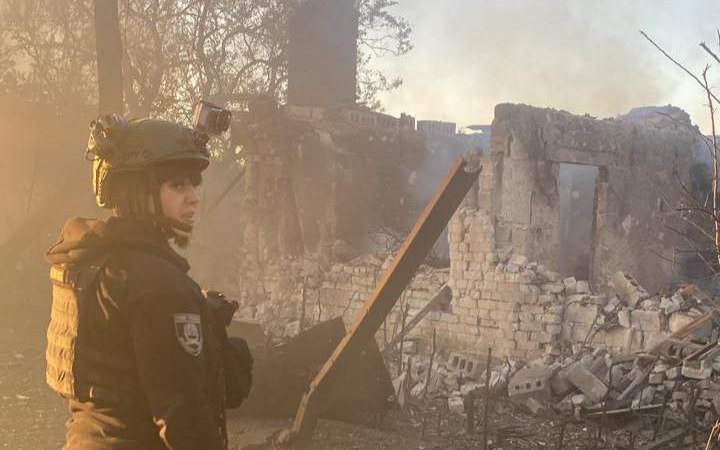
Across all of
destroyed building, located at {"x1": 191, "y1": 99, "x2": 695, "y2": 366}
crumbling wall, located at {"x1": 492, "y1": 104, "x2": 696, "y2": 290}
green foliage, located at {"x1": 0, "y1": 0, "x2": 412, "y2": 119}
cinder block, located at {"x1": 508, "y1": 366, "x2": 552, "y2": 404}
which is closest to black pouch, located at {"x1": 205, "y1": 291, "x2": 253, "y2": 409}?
cinder block, located at {"x1": 508, "y1": 366, "x2": 552, "y2": 404}

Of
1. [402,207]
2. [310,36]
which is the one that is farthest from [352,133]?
[310,36]

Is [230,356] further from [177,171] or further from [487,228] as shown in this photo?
[487,228]

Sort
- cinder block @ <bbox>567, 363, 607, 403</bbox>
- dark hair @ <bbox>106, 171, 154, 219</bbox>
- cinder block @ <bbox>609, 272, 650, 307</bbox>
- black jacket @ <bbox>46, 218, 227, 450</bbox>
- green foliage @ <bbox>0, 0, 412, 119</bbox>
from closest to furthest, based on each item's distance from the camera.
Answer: black jacket @ <bbox>46, 218, 227, 450</bbox> < dark hair @ <bbox>106, 171, 154, 219</bbox> < cinder block @ <bbox>567, 363, 607, 403</bbox> < cinder block @ <bbox>609, 272, 650, 307</bbox> < green foliage @ <bbox>0, 0, 412, 119</bbox>

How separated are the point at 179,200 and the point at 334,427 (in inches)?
182

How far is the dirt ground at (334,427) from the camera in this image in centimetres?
625

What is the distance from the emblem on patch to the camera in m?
1.83

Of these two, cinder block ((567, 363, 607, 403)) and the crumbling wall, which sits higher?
the crumbling wall

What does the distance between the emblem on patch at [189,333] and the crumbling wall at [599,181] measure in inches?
398

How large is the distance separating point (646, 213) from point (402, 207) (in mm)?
4969

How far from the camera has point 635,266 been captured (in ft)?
46.2

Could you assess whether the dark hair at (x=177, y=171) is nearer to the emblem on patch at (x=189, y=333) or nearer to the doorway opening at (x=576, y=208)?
the emblem on patch at (x=189, y=333)

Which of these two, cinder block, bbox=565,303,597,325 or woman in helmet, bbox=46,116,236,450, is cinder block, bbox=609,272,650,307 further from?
woman in helmet, bbox=46,116,236,450

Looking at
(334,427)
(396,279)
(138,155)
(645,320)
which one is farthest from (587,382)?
(138,155)

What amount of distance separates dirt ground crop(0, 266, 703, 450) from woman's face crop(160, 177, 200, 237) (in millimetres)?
4064
